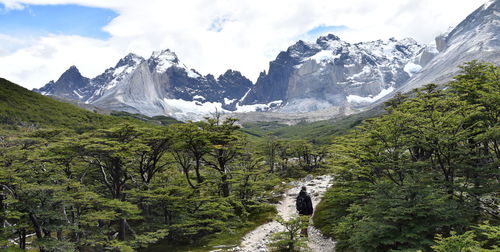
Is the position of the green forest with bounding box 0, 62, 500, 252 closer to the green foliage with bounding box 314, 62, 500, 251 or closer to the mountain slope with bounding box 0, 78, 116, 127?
the green foliage with bounding box 314, 62, 500, 251

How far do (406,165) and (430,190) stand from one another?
83.2 inches

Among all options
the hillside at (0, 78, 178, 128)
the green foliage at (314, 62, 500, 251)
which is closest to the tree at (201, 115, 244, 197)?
the green foliage at (314, 62, 500, 251)

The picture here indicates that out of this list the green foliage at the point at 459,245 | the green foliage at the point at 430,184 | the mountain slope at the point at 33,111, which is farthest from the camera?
the mountain slope at the point at 33,111

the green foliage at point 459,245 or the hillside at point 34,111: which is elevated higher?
the hillside at point 34,111

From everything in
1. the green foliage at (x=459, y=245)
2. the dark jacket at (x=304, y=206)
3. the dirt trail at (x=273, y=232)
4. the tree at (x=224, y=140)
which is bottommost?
the dirt trail at (x=273, y=232)

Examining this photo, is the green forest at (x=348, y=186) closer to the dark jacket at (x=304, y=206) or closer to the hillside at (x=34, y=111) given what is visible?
the dark jacket at (x=304, y=206)

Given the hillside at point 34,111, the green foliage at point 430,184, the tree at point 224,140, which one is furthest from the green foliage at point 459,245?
the hillside at point 34,111

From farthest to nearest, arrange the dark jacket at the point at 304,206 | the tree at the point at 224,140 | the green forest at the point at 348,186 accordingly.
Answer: the tree at the point at 224,140 < the dark jacket at the point at 304,206 < the green forest at the point at 348,186

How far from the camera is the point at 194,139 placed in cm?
2972

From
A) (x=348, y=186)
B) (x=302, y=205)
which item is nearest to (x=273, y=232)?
(x=302, y=205)

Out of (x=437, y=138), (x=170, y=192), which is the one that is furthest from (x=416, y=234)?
(x=170, y=192)

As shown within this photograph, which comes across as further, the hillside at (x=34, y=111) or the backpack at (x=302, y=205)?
the hillside at (x=34, y=111)

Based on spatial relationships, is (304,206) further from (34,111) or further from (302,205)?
(34,111)

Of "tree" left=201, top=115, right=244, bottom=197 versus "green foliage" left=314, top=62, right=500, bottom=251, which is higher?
"tree" left=201, top=115, right=244, bottom=197
